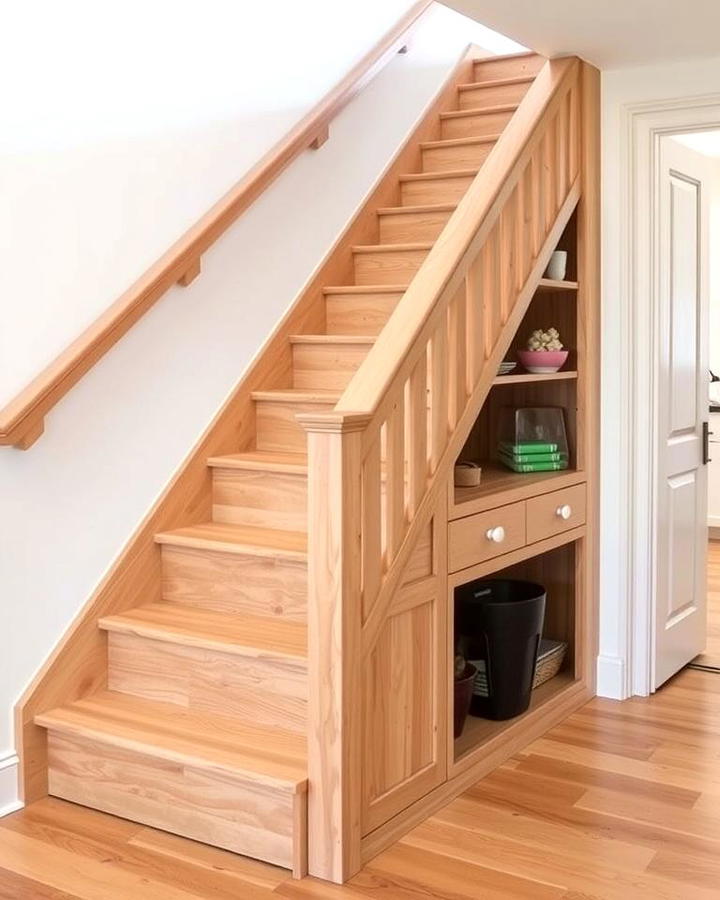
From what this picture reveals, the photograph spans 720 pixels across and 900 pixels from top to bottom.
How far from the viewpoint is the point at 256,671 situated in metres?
2.99

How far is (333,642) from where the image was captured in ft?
8.44

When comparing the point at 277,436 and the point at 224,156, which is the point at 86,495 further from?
the point at 224,156

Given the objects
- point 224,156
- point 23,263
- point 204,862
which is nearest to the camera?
point 204,862

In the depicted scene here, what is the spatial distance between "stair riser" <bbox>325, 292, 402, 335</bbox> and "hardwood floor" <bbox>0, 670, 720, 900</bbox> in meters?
1.61

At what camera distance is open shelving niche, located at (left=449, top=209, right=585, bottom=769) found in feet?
11.8

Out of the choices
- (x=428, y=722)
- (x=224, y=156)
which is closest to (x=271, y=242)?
(x=224, y=156)

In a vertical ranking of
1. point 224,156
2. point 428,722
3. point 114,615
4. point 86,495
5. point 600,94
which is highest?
point 600,94

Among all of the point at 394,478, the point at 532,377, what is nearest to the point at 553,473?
the point at 532,377

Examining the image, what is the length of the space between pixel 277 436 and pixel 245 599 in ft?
2.32

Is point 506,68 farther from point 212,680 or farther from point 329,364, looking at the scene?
point 212,680

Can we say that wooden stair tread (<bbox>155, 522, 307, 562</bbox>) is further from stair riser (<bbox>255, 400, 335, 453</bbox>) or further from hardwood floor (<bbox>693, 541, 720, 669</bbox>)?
hardwood floor (<bbox>693, 541, 720, 669</bbox>)

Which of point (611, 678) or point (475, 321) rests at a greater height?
point (475, 321)

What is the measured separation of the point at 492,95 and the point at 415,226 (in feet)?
2.98

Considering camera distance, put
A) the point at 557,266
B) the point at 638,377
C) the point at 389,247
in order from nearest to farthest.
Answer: the point at 557,266 < the point at 638,377 < the point at 389,247
